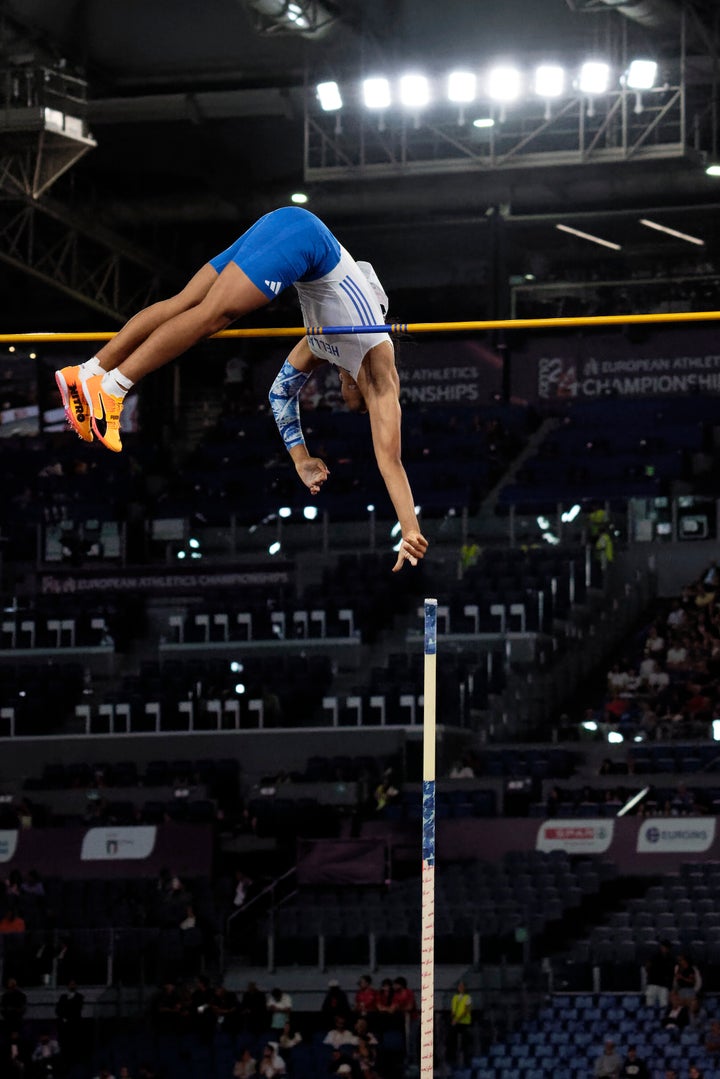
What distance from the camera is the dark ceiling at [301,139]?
25188 mm

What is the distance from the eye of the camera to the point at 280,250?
346 inches

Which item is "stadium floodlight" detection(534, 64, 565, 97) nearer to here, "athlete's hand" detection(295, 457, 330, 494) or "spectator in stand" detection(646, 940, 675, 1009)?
"spectator in stand" detection(646, 940, 675, 1009)

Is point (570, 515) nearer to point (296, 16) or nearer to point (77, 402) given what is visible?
point (296, 16)

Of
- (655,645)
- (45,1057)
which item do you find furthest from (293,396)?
(655,645)

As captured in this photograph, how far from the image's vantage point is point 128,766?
1017 inches

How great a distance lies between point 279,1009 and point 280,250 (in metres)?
13.0

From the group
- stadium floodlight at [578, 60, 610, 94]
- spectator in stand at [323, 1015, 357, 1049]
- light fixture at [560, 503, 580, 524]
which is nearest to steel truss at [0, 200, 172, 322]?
light fixture at [560, 503, 580, 524]

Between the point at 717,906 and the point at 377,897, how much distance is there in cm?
396

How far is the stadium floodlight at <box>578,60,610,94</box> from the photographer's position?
79.3 feet

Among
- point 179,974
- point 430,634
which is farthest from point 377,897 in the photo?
point 430,634

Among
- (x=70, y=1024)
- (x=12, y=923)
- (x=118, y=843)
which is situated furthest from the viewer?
(x=118, y=843)

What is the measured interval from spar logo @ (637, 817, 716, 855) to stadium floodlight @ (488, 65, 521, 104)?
9.05m

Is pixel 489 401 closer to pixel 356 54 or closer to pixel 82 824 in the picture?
pixel 356 54

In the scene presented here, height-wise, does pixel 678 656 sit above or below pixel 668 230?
below
